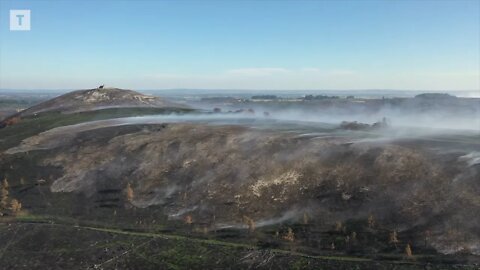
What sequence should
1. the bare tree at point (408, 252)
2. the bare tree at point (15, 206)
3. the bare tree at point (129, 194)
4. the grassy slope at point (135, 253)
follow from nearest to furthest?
the bare tree at point (408, 252) → the grassy slope at point (135, 253) → the bare tree at point (15, 206) → the bare tree at point (129, 194)

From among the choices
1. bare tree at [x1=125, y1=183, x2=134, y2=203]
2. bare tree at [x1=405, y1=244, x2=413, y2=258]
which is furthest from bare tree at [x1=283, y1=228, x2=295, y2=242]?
bare tree at [x1=125, y1=183, x2=134, y2=203]

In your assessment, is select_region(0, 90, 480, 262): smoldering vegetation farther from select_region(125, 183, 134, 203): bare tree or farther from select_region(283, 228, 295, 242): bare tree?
select_region(125, 183, 134, 203): bare tree

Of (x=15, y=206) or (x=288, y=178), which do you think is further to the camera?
(x=288, y=178)

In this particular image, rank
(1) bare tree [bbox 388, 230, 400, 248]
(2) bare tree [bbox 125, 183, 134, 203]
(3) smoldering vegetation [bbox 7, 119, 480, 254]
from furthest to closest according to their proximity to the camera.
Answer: (2) bare tree [bbox 125, 183, 134, 203], (3) smoldering vegetation [bbox 7, 119, 480, 254], (1) bare tree [bbox 388, 230, 400, 248]

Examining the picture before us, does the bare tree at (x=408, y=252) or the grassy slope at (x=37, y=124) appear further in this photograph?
the grassy slope at (x=37, y=124)

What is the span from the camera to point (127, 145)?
123062 mm

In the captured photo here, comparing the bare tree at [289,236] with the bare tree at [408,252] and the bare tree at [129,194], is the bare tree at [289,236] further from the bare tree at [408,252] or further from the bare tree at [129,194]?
the bare tree at [129,194]

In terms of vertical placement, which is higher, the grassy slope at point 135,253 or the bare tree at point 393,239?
the bare tree at point 393,239

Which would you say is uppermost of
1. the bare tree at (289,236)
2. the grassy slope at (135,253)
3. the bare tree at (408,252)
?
the bare tree at (408,252)

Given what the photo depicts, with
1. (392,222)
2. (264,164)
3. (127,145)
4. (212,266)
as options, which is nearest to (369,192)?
(392,222)

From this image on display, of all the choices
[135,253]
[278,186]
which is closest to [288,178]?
[278,186]

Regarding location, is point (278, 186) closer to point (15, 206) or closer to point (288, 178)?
point (288, 178)

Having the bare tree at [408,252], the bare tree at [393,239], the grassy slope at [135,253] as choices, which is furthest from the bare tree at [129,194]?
the bare tree at [408,252]

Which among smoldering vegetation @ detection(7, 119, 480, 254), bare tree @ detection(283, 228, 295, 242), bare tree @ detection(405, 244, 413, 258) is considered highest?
smoldering vegetation @ detection(7, 119, 480, 254)
